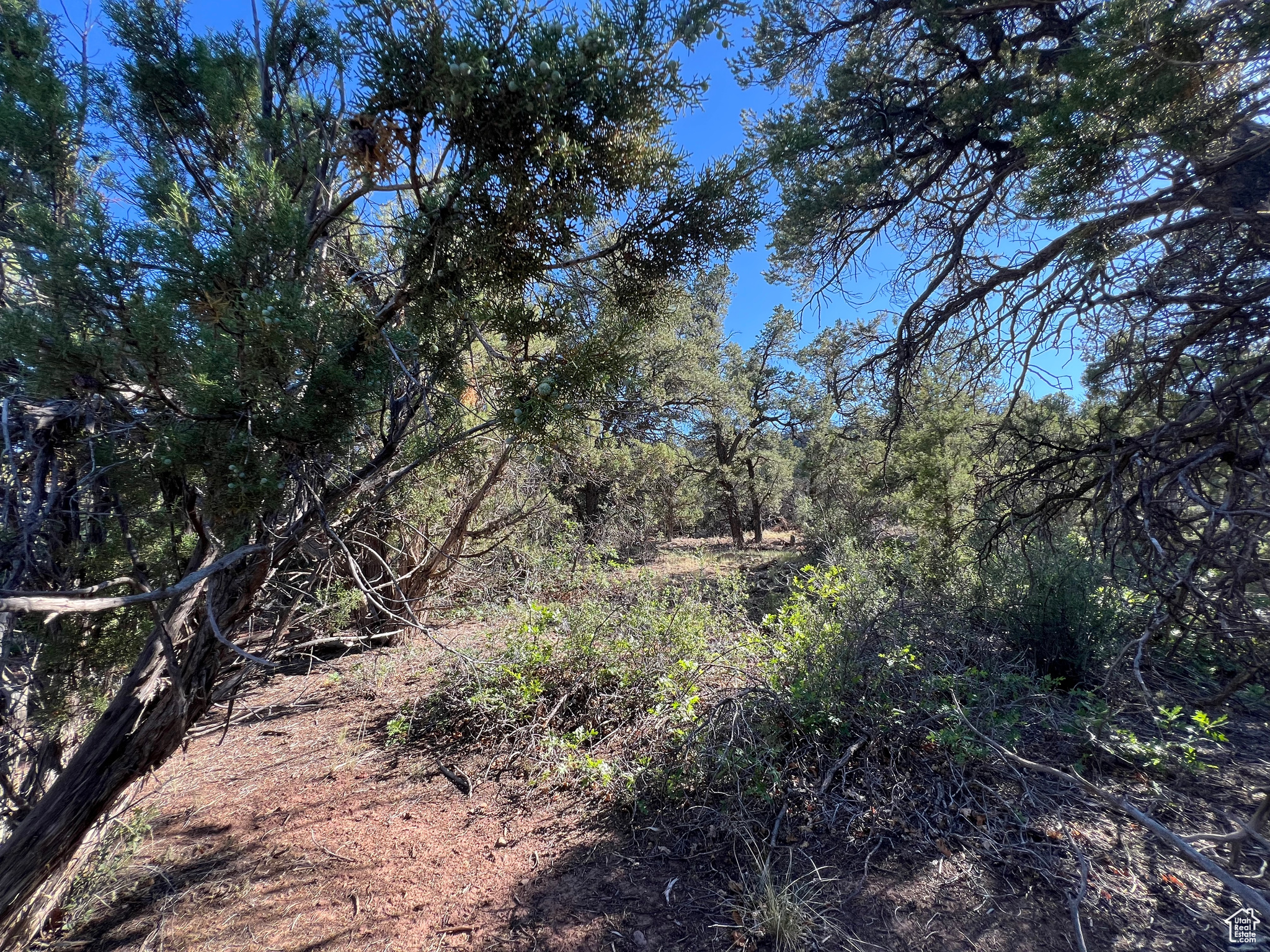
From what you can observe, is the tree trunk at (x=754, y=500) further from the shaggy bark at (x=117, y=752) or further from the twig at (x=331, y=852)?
the shaggy bark at (x=117, y=752)

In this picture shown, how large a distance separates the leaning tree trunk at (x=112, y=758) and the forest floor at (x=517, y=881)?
529 millimetres

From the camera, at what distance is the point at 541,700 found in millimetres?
4000

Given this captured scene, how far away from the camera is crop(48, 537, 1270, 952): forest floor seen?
86.7 inches

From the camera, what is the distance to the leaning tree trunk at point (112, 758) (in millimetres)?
2092

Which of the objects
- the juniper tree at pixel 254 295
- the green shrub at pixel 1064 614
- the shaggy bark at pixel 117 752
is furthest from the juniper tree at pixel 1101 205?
the shaggy bark at pixel 117 752

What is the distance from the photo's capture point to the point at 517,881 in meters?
2.66

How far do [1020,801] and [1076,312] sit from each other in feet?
9.37

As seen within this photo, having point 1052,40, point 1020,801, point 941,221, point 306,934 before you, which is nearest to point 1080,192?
point 941,221

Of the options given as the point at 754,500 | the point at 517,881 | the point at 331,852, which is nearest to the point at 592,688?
the point at 517,881

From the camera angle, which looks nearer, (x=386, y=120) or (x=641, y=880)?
(x=386, y=120)

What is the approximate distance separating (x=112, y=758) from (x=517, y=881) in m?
1.97

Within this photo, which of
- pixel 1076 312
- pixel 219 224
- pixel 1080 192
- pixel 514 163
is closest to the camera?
pixel 219 224

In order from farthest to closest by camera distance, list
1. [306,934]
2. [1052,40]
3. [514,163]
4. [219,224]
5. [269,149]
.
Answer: [1052,40], [269,149], [306,934], [514,163], [219,224]

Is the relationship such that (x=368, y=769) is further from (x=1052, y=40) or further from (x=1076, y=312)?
(x=1052, y=40)
